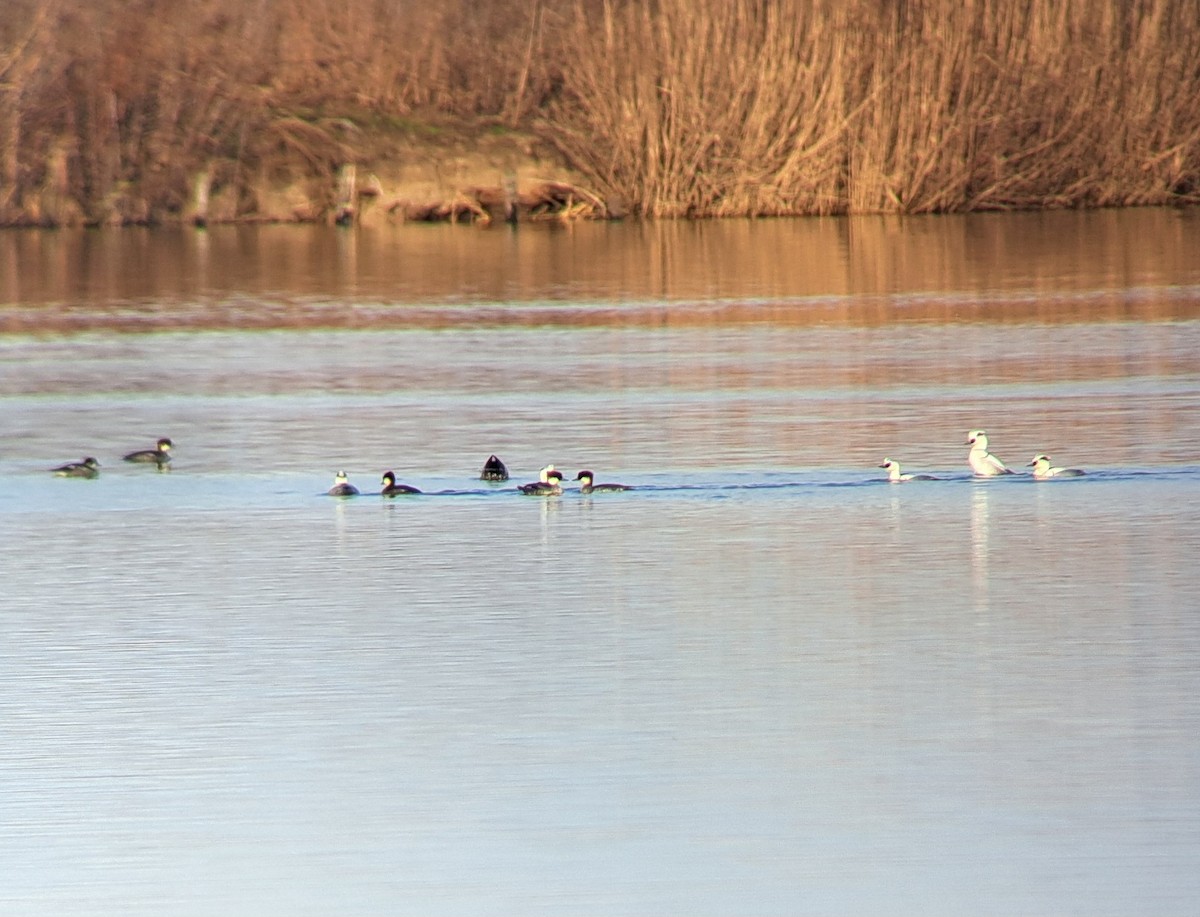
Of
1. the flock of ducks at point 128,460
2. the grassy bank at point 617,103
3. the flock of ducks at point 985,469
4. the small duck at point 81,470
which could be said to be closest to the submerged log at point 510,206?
the grassy bank at point 617,103

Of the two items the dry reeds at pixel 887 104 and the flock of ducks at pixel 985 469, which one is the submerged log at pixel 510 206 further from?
the flock of ducks at pixel 985 469

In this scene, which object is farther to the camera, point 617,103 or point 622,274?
point 617,103

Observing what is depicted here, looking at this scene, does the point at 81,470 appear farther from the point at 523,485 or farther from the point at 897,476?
the point at 897,476

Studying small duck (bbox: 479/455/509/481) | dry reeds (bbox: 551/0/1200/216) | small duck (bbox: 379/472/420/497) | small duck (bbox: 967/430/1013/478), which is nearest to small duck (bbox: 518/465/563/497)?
small duck (bbox: 479/455/509/481)

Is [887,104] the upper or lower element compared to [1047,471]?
upper

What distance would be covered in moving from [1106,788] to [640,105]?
24.1 metres

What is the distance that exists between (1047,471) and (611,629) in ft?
11.7

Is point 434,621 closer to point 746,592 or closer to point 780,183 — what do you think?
point 746,592

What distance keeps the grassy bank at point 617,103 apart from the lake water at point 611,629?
40.2ft

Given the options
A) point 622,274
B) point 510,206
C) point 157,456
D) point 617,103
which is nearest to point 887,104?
point 617,103

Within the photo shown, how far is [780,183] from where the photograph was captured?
29844mm

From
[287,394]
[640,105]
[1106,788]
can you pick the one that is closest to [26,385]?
[287,394]

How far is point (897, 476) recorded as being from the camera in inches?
431

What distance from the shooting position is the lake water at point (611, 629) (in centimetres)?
568
